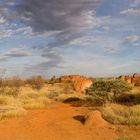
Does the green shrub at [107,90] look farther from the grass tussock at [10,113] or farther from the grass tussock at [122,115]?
the grass tussock at [10,113]

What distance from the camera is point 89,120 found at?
45.8ft

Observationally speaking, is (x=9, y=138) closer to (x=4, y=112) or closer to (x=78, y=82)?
(x=4, y=112)

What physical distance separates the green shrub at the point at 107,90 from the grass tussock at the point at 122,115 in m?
6.34

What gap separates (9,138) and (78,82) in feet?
82.7

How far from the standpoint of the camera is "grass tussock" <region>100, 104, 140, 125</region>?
536 inches

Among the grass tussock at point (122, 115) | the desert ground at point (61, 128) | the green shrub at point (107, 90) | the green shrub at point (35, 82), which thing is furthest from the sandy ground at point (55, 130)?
the green shrub at point (35, 82)

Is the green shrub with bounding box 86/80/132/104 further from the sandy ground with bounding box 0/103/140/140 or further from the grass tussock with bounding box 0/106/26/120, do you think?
the sandy ground with bounding box 0/103/140/140

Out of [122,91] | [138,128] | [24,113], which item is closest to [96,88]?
[122,91]

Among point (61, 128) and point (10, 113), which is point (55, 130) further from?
point (10, 113)

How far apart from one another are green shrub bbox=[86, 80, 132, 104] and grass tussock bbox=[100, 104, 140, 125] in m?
6.34

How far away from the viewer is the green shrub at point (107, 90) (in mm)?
22094

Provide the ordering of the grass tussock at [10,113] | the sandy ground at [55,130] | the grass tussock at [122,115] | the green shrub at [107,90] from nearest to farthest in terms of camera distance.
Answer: the sandy ground at [55,130]
the grass tussock at [122,115]
the grass tussock at [10,113]
the green shrub at [107,90]

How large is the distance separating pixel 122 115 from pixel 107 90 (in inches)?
307

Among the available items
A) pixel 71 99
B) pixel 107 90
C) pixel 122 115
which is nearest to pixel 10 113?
pixel 122 115
